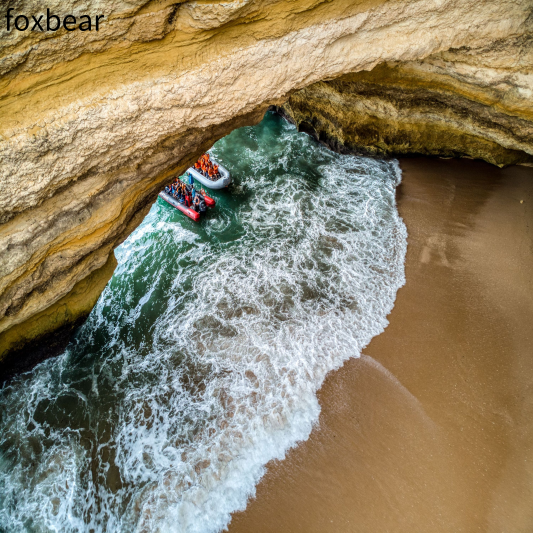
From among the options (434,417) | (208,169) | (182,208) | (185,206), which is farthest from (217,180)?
(434,417)

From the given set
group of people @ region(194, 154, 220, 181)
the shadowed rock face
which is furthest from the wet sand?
group of people @ region(194, 154, 220, 181)

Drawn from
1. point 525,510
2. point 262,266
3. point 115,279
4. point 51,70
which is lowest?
point 525,510

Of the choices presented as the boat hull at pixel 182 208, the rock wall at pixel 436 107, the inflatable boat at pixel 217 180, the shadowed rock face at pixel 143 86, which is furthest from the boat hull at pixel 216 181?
the shadowed rock face at pixel 143 86

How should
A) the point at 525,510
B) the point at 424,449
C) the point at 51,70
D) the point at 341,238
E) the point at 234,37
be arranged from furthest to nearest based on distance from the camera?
1. the point at 341,238
2. the point at 424,449
3. the point at 525,510
4. the point at 234,37
5. the point at 51,70

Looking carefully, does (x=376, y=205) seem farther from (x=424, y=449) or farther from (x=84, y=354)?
(x=84, y=354)

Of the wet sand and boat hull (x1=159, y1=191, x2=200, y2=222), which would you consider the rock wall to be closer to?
the wet sand

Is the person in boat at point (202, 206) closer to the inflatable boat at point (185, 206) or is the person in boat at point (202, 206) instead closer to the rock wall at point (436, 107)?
the inflatable boat at point (185, 206)

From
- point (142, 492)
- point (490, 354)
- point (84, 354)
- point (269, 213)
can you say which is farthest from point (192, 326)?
point (490, 354)
